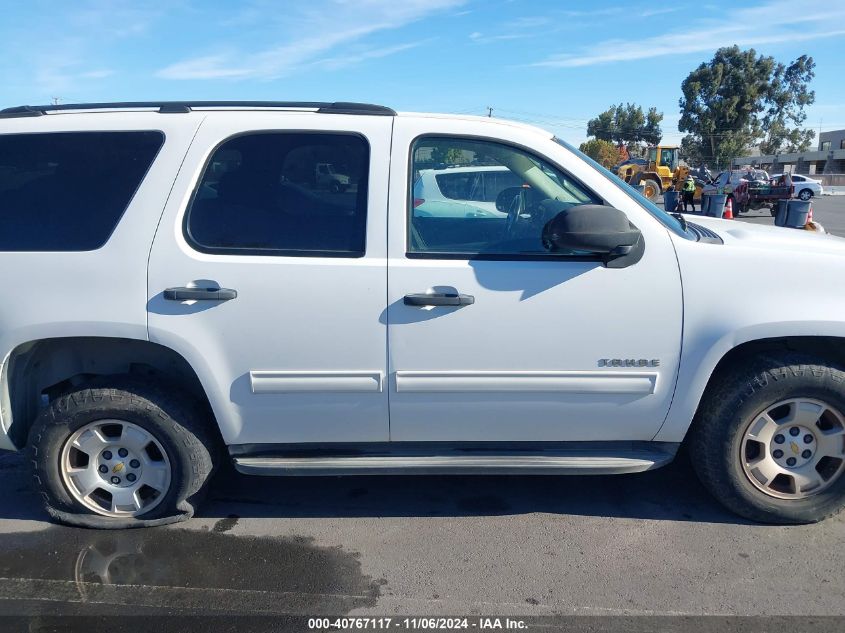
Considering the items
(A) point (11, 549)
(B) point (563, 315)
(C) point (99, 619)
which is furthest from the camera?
(A) point (11, 549)

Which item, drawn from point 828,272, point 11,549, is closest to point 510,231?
point 828,272

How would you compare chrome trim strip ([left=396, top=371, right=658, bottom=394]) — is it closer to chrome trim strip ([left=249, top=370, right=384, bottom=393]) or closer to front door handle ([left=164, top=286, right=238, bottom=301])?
chrome trim strip ([left=249, top=370, right=384, bottom=393])

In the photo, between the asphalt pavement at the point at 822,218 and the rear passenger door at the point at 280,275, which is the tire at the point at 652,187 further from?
the rear passenger door at the point at 280,275

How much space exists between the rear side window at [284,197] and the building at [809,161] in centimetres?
7914

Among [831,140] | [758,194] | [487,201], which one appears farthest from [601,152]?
[487,201]

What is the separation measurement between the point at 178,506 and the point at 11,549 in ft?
2.61

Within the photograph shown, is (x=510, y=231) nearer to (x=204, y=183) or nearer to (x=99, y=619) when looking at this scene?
(x=204, y=183)

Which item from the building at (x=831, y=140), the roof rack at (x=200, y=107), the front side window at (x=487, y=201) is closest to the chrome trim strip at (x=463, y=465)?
the front side window at (x=487, y=201)

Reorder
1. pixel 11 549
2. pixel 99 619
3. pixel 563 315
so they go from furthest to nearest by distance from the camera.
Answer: pixel 11 549
pixel 563 315
pixel 99 619

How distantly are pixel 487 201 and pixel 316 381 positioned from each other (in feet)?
4.19

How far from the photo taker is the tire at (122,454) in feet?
11.0

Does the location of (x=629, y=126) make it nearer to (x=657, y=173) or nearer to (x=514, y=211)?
(x=657, y=173)

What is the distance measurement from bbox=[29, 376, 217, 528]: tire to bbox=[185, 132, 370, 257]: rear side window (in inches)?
32.8

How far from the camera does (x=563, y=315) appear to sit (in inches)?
125
